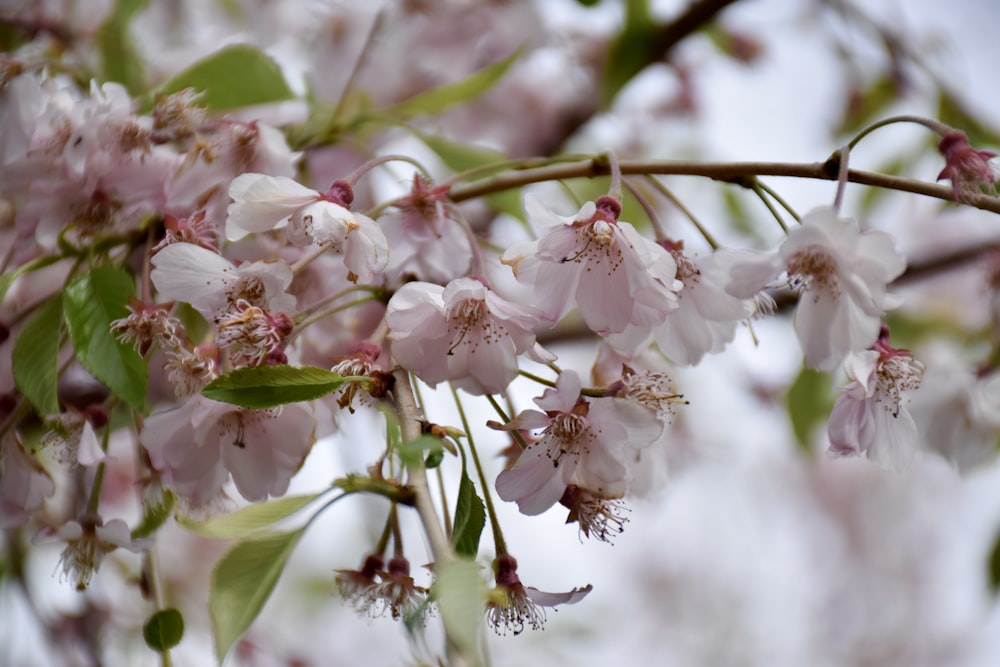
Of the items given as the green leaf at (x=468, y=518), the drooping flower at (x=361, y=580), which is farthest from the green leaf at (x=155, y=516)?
the green leaf at (x=468, y=518)

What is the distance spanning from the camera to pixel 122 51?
1.19 meters

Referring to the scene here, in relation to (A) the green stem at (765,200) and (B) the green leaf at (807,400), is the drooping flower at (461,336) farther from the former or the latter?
(B) the green leaf at (807,400)

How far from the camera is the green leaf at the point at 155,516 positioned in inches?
27.6

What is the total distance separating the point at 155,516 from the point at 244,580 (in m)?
0.10

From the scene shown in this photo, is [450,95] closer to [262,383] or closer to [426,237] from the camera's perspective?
[426,237]

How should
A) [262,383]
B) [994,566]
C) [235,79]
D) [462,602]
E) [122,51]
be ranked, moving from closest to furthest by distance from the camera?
[462,602], [262,383], [235,79], [122,51], [994,566]

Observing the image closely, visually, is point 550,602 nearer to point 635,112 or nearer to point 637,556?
point 635,112

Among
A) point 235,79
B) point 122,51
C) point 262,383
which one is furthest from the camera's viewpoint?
point 122,51

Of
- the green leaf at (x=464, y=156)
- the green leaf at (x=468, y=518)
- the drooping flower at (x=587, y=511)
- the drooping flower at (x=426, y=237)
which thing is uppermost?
the green leaf at (x=464, y=156)

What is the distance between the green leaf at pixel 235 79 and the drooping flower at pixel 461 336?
391 mm

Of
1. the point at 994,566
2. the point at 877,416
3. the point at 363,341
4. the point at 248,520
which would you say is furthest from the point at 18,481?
the point at 994,566

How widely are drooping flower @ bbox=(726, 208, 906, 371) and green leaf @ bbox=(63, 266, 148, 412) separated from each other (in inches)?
15.5

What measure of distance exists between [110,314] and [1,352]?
0.15 meters

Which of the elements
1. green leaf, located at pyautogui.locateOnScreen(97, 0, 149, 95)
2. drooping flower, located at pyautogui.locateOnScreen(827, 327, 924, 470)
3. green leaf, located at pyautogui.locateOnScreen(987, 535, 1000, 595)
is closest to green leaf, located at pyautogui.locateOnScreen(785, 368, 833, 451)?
green leaf, located at pyautogui.locateOnScreen(987, 535, 1000, 595)
